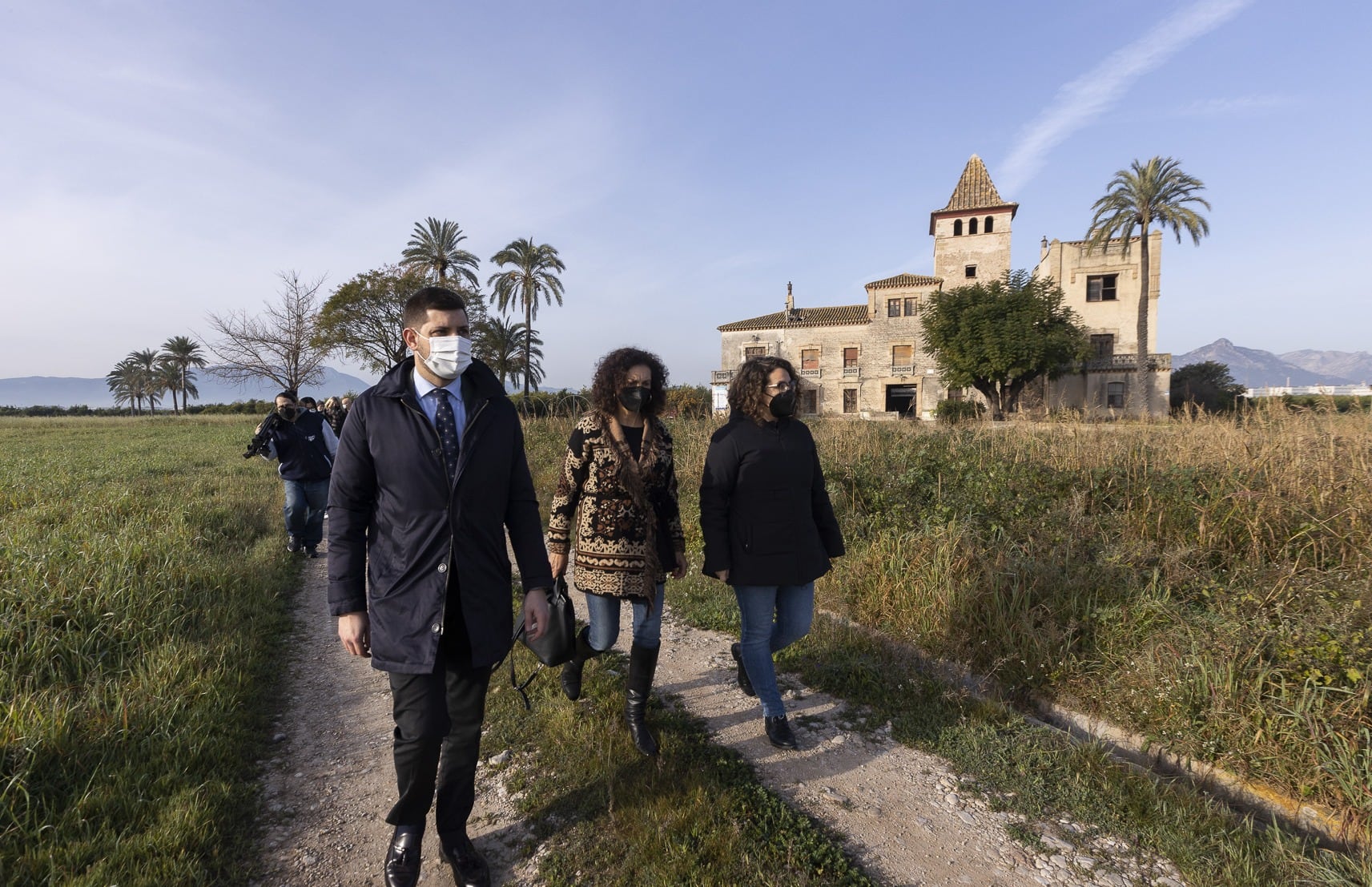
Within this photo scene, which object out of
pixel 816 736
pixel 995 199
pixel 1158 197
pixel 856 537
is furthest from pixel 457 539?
pixel 995 199

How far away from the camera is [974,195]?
3944 cm

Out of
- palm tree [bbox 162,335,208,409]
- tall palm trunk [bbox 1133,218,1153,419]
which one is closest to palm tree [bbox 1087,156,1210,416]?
tall palm trunk [bbox 1133,218,1153,419]

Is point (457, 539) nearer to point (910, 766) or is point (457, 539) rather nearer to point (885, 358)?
point (910, 766)

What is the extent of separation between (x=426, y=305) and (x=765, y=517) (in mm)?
1930

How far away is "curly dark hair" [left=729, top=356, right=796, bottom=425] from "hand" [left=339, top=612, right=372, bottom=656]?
210 centimetres

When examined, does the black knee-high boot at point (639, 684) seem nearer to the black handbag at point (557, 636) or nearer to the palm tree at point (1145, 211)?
the black handbag at point (557, 636)

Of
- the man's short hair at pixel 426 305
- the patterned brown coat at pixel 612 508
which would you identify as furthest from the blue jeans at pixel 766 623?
the man's short hair at pixel 426 305

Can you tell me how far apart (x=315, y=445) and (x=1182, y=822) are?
27.3ft

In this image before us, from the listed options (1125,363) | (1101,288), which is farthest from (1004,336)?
(1101,288)

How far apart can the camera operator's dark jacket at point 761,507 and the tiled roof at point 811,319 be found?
40216 mm

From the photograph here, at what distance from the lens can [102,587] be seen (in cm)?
435

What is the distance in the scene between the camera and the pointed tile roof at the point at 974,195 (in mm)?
38656

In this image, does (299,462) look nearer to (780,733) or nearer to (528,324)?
(780,733)

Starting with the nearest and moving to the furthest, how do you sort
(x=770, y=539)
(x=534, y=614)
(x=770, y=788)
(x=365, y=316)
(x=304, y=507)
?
1. (x=534, y=614)
2. (x=770, y=788)
3. (x=770, y=539)
4. (x=304, y=507)
5. (x=365, y=316)
